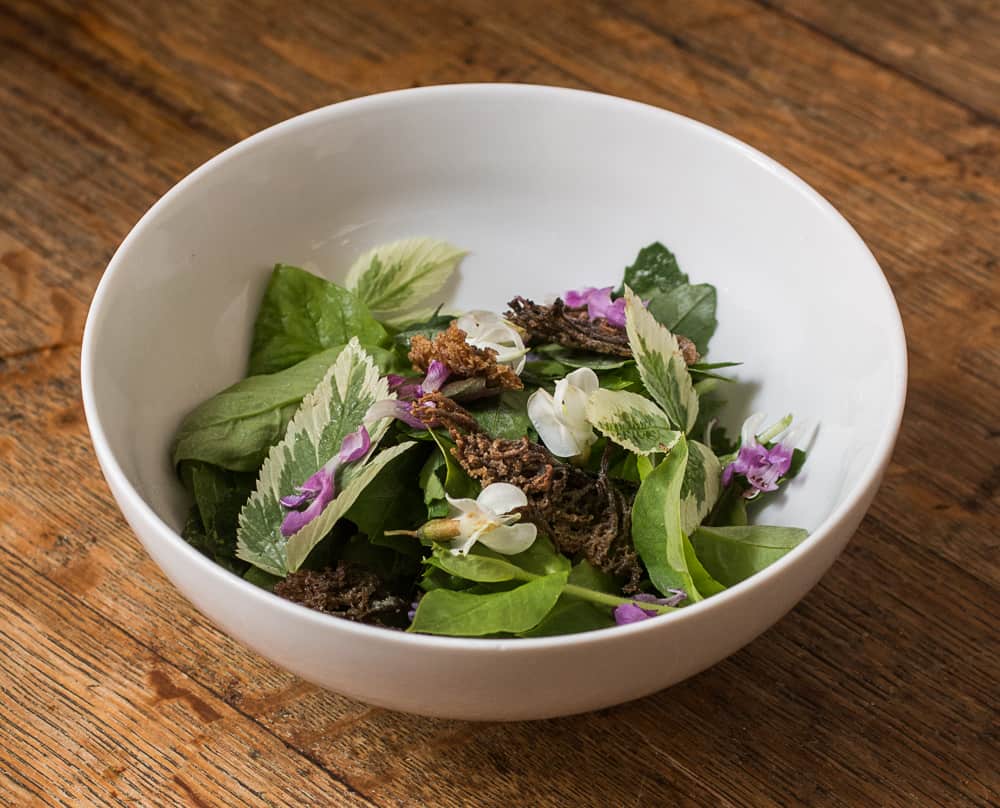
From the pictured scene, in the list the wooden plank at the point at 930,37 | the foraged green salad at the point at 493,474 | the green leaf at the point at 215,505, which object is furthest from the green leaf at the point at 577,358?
the wooden plank at the point at 930,37

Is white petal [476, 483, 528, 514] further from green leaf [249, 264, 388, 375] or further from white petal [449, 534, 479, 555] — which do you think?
green leaf [249, 264, 388, 375]

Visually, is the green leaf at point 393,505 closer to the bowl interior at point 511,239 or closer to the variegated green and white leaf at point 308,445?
the variegated green and white leaf at point 308,445

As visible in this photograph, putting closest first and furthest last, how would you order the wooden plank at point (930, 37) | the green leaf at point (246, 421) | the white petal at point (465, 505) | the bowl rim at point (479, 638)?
the bowl rim at point (479, 638), the white petal at point (465, 505), the green leaf at point (246, 421), the wooden plank at point (930, 37)

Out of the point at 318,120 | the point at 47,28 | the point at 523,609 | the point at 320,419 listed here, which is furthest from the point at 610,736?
the point at 47,28

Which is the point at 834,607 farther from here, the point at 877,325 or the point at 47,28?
the point at 47,28

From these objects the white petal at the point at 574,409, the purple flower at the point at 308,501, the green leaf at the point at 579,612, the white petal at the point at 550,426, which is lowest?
the purple flower at the point at 308,501

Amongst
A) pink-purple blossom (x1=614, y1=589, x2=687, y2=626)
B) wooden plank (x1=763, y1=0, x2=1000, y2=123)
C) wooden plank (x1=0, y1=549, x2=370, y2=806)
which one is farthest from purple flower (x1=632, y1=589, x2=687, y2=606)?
wooden plank (x1=763, y1=0, x2=1000, y2=123)

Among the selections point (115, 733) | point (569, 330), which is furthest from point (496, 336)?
point (115, 733)
